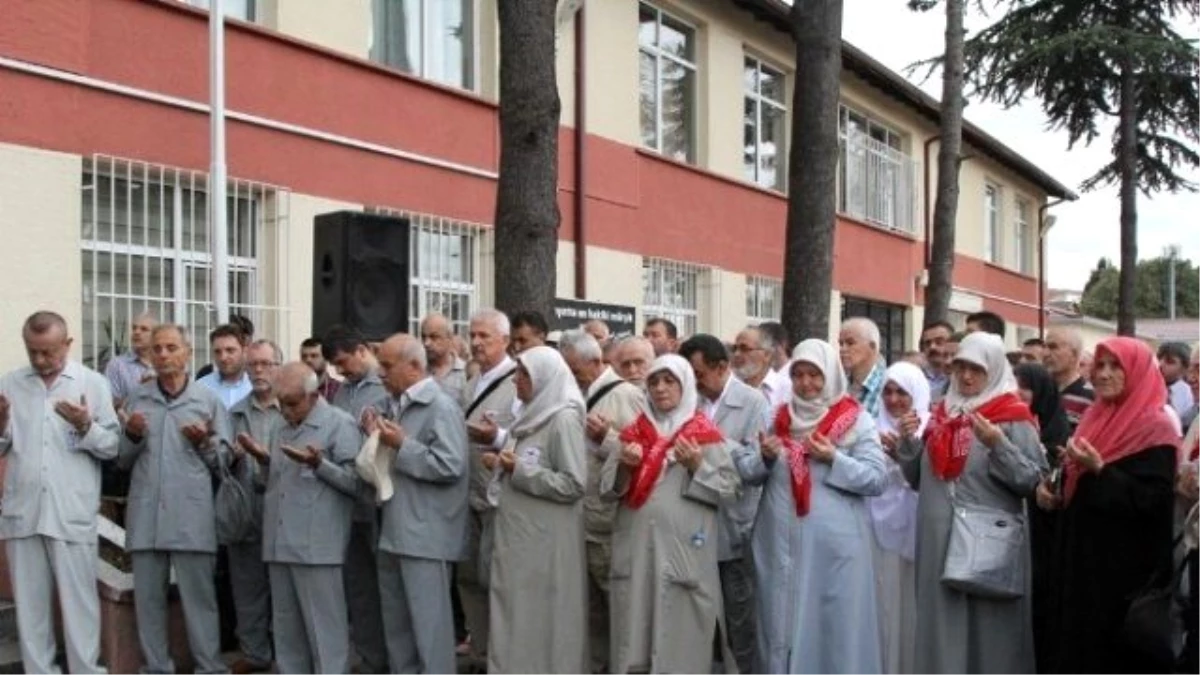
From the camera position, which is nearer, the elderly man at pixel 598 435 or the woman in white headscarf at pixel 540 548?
the woman in white headscarf at pixel 540 548

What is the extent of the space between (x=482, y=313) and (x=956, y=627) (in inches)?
120

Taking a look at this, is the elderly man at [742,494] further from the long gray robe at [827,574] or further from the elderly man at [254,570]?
the elderly man at [254,570]

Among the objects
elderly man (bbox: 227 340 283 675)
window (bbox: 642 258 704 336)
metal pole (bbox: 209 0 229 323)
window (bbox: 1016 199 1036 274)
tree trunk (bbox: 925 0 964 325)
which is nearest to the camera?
elderly man (bbox: 227 340 283 675)

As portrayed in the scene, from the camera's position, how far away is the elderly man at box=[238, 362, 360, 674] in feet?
24.4

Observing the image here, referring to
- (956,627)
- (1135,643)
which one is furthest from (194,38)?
(1135,643)

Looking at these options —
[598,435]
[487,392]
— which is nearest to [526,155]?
[487,392]

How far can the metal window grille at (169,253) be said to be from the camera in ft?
34.8

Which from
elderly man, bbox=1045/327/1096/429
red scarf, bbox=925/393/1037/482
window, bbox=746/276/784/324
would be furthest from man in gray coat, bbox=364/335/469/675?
window, bbox=746/276/784/324

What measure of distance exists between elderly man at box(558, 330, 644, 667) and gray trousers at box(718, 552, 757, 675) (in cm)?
67

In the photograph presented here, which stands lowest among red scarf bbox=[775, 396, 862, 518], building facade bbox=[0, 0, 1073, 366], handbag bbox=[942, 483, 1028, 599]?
handbag bbox=[942, 483, 1028, 599]

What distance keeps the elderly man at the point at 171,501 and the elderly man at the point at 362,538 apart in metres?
0.76

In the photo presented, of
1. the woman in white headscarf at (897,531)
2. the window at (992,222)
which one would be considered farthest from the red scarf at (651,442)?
the window at (992,222)

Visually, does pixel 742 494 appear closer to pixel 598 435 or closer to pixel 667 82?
pixel 598 435

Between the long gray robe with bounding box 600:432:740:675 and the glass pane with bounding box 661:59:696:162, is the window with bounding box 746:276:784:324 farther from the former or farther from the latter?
the long gray robe with bounding box 600:432:740:675
